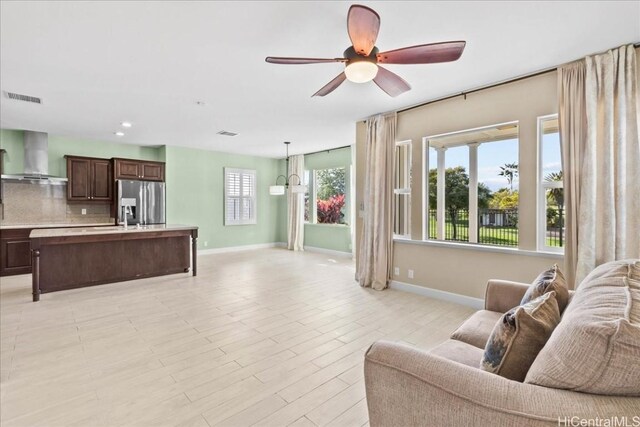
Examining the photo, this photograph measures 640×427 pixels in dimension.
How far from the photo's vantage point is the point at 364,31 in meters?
2.08

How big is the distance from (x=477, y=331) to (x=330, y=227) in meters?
6.28

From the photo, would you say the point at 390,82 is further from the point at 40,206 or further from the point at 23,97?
the point at 40,206

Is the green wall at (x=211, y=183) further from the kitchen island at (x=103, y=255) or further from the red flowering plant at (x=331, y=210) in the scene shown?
the kitchen island at (x=103, y=255)

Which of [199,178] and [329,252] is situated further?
[329,252]

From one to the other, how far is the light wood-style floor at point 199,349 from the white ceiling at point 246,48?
275 centimetres

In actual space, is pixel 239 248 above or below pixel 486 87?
below

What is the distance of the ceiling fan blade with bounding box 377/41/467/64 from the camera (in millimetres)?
2206

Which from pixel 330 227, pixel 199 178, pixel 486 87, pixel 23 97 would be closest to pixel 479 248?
pixel 486 87

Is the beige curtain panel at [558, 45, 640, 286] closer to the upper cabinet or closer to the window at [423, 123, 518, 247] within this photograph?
the window at [423, 123, 518, 247]

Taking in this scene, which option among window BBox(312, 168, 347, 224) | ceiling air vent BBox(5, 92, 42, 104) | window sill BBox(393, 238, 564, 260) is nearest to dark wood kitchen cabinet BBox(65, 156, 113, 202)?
ceiling air vent BBox(5, 92, 42, 104)

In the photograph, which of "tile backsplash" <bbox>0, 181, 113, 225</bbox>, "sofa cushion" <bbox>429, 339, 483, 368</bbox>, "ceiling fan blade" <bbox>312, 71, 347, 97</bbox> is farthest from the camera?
"tile backsplash" <bbox>0, 181, 113, 225</bbox>

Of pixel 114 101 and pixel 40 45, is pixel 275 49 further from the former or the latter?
pixel 114 101

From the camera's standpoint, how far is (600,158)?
292cm

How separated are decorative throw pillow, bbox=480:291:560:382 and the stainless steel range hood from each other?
780cm
